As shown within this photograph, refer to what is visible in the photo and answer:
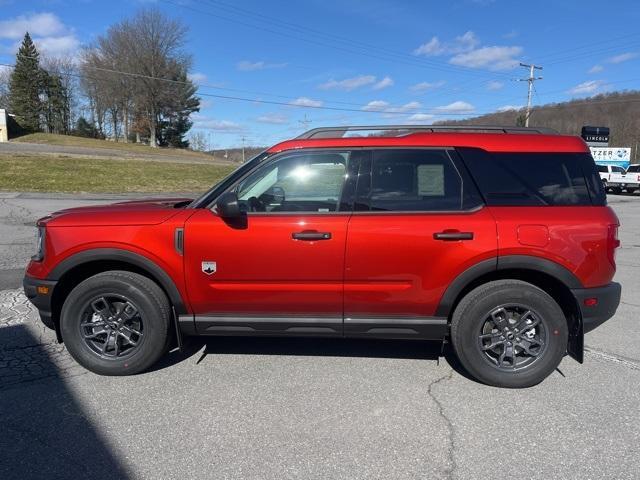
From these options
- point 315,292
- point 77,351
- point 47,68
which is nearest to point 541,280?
point 315,292

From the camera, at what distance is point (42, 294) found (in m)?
3.71

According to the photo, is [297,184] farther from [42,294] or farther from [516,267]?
[42,294]

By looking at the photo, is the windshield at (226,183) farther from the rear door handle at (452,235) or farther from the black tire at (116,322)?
the rear door handle at (452,235)

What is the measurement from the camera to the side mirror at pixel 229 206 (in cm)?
342

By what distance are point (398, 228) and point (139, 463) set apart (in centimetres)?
220

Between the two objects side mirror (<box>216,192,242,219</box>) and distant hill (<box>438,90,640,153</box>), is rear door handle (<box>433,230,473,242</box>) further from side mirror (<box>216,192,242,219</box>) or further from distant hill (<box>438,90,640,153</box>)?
distant hill (<box>438,90,640,153</box>)

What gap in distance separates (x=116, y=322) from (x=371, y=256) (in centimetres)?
204

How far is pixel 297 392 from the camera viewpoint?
3.52 m

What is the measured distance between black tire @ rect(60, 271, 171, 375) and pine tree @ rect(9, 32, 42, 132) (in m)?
66.6

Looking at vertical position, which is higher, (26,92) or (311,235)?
(26,92)

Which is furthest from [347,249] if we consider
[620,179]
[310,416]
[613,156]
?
[613,156]

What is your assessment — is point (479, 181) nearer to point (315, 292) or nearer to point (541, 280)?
point (541, 280)

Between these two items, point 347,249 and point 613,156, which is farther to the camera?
point 613,156

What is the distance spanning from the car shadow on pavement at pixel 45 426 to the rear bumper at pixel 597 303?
3171 mm
